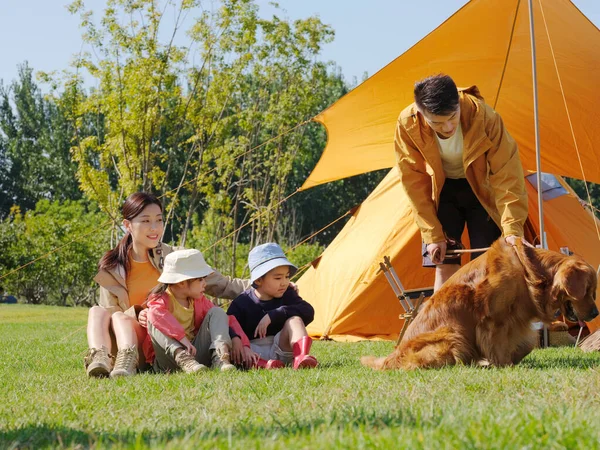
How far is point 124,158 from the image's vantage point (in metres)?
13.0

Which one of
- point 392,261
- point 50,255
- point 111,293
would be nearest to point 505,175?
point 111,293

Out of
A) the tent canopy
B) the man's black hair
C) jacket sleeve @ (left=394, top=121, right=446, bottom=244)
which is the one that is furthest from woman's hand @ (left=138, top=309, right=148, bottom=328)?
the tent canopy

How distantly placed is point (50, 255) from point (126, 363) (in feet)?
62.7

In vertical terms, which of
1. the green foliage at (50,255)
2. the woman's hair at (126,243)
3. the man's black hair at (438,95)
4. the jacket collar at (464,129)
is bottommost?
the green foliage at (50,255)

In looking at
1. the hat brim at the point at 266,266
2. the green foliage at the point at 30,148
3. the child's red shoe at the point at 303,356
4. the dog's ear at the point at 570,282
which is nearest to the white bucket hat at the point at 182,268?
the hat brim at the point at 266,266

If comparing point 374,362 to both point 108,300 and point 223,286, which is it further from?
point 108,300

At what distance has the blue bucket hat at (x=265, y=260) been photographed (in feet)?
16.2

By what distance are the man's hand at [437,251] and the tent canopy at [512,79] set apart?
2666 millimetres

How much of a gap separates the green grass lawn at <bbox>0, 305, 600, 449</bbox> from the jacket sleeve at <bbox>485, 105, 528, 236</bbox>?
2.69 ft

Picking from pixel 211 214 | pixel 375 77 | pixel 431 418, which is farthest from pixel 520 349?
pixel 211 214

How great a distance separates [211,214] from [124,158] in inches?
245

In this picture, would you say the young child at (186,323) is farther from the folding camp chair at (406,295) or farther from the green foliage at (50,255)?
the green foliage at (50,255)

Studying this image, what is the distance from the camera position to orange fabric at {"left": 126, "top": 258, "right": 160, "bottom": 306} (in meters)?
5.05

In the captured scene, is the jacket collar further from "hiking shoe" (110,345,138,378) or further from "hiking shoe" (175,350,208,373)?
"hiking shoe" (110,345,138,378)
